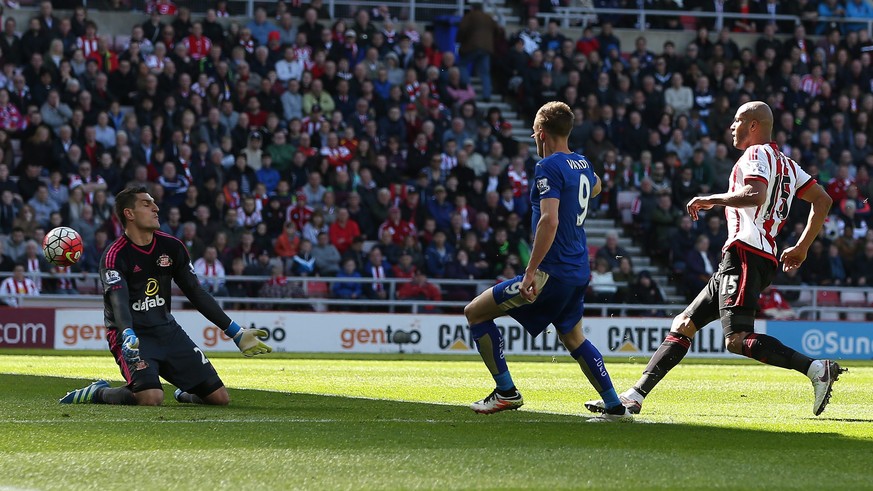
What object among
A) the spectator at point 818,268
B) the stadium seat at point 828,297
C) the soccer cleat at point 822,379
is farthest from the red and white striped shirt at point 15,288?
the soccer cleat at point 822,379

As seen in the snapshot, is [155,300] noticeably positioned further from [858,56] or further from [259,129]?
[858,56]

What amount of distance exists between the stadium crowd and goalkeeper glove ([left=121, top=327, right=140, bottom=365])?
1320cm

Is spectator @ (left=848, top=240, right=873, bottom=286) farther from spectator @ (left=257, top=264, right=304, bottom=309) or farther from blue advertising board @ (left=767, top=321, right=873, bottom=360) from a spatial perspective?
spectator @ (left=257, top=264, right=304, bottom=309)

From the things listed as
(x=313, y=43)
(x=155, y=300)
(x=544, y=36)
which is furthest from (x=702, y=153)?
(x=155, y=300)

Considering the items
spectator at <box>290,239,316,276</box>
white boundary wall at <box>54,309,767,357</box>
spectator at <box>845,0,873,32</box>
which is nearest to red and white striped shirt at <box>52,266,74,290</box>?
white boundary wall at <box>54,309,767,357</box>

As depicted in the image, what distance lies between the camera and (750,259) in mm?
9547

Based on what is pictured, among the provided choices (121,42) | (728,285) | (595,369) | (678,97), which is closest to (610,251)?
(678,97)

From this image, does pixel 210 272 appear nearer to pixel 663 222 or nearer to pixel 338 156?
pixel 338 156

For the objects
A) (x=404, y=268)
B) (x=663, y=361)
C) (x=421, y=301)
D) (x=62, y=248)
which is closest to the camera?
→ (x=663, y=361)

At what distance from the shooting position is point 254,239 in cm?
2364

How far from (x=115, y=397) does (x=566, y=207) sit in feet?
12.0

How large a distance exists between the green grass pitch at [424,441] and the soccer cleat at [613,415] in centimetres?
12

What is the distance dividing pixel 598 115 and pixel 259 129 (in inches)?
277

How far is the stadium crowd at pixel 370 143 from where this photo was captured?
23516 millimetres
